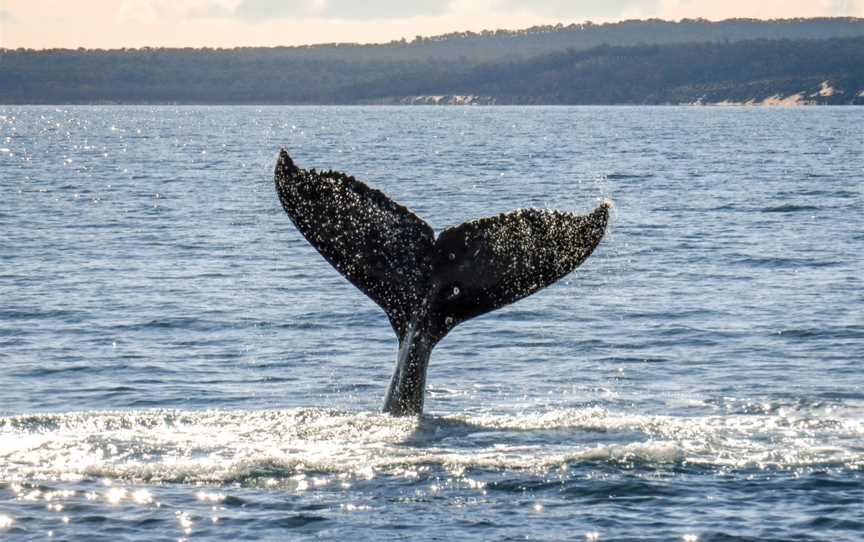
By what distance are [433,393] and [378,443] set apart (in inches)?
129

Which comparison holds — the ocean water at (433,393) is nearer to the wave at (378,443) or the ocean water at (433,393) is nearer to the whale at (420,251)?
the wave at (378,443)

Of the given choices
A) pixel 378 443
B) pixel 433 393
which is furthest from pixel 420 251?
pixel 433 393

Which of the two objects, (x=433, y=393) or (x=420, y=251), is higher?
(x=420, y=251)

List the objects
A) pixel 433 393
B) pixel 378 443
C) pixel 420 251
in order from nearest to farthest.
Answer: pixel 420 251 < pixel 378 443 < pixel 433 393

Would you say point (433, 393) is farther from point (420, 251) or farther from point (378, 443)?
point (420, 251)

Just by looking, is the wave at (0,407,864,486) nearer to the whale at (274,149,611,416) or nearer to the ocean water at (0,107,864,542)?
the ocean water at (0,107,864,542)

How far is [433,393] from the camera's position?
14.1 meters

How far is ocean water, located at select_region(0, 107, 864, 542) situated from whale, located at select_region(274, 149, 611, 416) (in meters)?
0.91

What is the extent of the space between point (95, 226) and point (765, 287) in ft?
55.5

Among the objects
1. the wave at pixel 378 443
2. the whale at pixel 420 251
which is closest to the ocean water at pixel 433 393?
the wave at pixel 378 443

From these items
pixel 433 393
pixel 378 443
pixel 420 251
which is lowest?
pixel 433 393

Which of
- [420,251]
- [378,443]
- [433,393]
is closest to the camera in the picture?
[420,251]

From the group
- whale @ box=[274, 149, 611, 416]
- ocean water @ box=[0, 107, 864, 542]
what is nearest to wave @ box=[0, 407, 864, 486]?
ocean water @ box=[0, 107, 864, 542]

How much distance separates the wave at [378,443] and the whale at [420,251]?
676 millimetres
